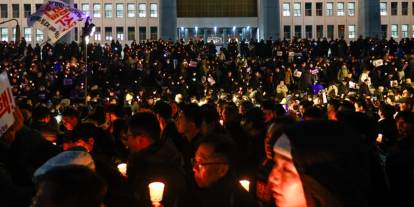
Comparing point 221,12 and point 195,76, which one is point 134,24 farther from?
point 195,76

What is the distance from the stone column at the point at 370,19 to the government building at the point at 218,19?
19.7 metres

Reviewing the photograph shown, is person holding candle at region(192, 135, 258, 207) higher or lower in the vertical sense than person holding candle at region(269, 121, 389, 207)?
lower

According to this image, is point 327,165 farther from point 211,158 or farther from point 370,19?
point 370,19

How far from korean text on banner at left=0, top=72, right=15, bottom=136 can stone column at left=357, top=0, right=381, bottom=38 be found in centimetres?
4982

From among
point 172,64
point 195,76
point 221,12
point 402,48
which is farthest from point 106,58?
point 221,12

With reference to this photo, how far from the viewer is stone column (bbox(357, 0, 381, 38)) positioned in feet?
175

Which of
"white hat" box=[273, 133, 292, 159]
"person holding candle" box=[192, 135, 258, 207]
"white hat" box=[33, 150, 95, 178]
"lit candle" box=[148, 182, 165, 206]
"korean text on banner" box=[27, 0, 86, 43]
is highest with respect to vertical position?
"korean text on banner" box=[27, 0, 86, 43]

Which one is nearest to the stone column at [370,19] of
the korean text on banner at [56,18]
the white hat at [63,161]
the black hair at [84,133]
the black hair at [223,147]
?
the korean text on banner at [56,18]

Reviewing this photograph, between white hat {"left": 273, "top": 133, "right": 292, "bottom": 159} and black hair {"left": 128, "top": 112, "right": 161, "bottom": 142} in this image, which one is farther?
black hair {"left": 128, "top": 112, "right": 161, "bottom": 142}

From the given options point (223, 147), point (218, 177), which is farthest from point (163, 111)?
point (218, 177)

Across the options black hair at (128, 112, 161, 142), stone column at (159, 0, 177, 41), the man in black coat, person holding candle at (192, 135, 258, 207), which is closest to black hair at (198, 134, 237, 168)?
person holding candle at (192, 135, 258, 207)

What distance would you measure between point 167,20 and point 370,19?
16.0 meters

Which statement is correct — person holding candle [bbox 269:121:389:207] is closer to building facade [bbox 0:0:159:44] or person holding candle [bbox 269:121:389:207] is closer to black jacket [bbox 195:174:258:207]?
black jacket [bbox 195:174:258:207]

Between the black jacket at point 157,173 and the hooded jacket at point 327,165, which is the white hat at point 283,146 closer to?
the hooded jacket at point 327,165
